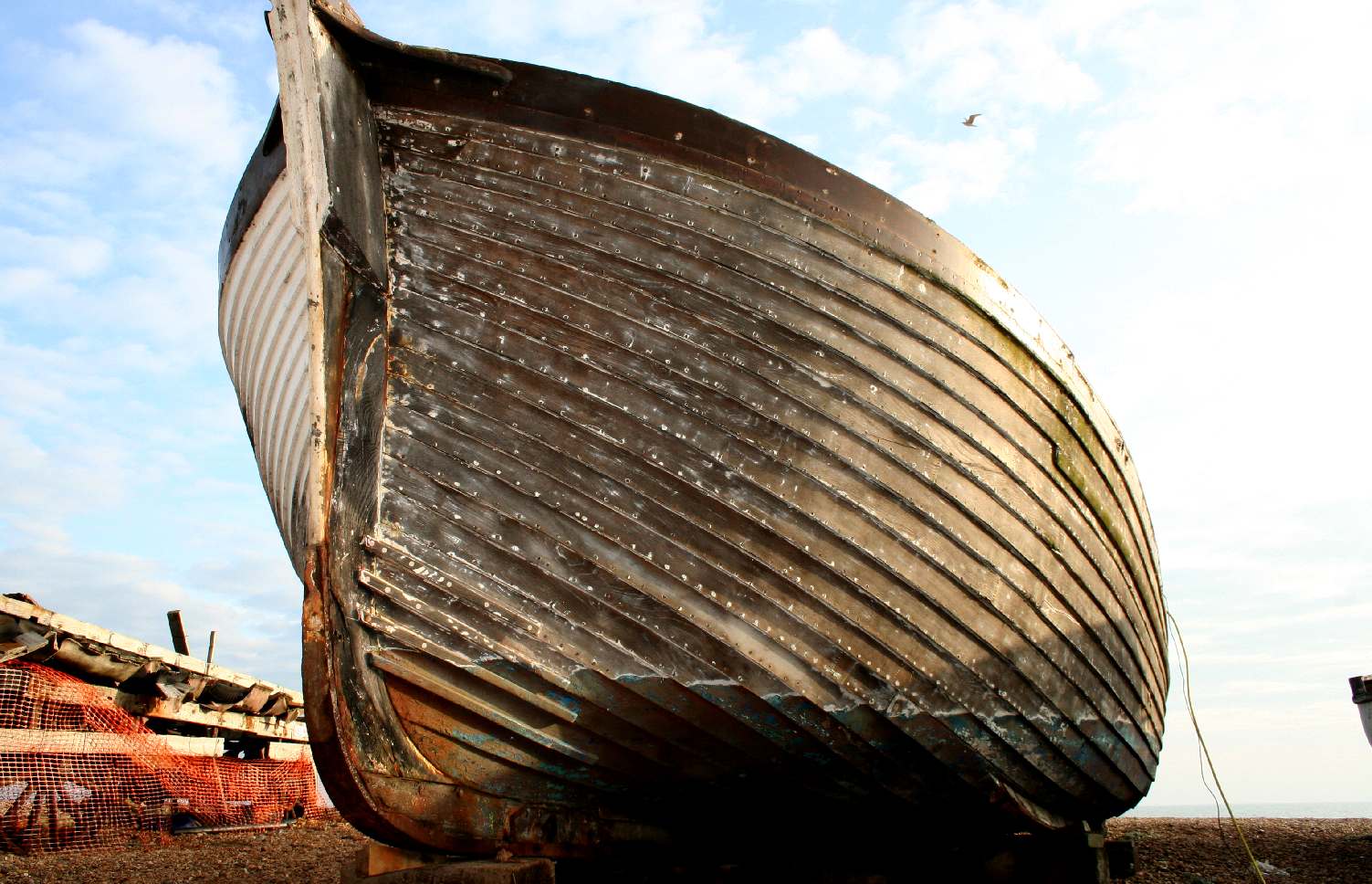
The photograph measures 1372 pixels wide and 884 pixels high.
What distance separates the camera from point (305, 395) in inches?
134

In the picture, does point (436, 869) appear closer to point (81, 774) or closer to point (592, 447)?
point (592, 447)

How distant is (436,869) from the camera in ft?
9.29

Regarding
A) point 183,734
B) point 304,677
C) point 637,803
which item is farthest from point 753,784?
point 183,734

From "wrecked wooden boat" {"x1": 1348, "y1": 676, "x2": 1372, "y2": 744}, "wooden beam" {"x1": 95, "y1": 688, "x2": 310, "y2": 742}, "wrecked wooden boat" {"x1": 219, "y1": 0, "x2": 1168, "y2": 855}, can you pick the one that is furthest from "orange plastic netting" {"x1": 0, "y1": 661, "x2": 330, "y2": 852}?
"wrecked wooden boat" {"x1": 1348, "y1": 676, "x2": 1372, "y2": 744}

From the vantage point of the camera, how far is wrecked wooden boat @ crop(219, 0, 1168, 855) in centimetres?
286

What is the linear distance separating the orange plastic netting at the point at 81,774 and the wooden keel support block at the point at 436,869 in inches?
184

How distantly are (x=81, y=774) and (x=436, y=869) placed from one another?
5.40 m

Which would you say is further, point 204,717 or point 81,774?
point 204,717

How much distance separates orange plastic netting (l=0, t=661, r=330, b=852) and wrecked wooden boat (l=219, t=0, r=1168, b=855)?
5137 mm

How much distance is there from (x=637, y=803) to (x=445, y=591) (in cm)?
109

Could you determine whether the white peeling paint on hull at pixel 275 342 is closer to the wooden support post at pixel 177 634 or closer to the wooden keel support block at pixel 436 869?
the wooden keel support block at pixel 436 869

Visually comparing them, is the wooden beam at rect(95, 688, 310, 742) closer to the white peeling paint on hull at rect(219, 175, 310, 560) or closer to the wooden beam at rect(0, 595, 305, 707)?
the wooden beam at rect(0, 595, 305, 707)

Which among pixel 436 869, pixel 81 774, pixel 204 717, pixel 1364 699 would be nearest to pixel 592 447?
pixel 436 869

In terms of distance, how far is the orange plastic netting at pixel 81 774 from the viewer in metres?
6.28
